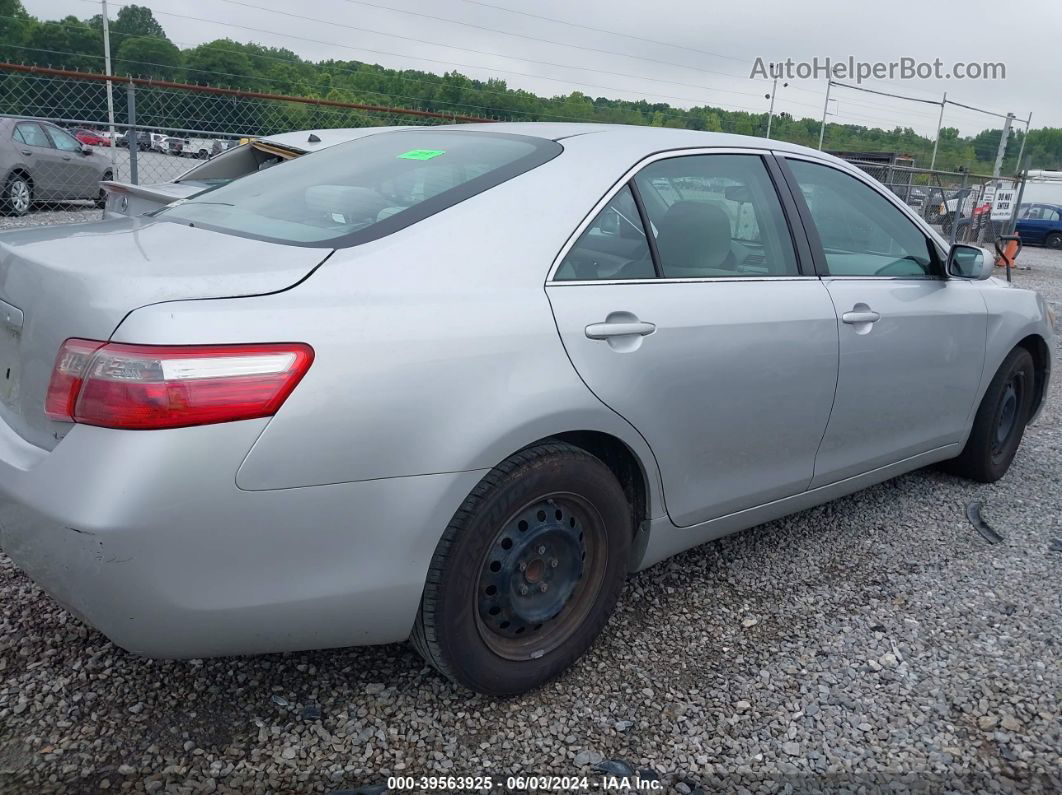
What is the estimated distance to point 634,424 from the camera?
239 cm

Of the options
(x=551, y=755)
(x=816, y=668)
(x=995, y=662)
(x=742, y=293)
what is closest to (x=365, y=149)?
(x=742, y=293)

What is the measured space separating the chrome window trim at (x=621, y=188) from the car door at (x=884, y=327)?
0.20 metres

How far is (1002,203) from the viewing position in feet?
57.9

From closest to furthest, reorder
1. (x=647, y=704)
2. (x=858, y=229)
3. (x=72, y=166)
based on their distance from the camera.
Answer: (x=647, y=704), (x=858, y=229), (x=72, y=166)

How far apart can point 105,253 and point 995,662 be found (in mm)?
2857

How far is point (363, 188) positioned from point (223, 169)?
476 cm

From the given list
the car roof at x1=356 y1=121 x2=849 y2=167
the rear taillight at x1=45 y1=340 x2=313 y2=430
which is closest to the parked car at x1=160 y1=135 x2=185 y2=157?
the car roof at x1=356 y1=121 x2=849 y2=167

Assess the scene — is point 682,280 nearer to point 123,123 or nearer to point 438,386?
point 438,386

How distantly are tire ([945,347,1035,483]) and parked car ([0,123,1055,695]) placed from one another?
3.58 ft

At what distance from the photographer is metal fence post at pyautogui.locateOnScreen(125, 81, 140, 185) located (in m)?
8.78

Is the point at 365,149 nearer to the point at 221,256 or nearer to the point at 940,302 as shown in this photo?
the point at 221,256

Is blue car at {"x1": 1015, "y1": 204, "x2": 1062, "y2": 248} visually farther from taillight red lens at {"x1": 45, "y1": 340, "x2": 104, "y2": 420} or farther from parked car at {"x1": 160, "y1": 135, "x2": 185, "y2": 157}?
taillight red lens at {"x1": 45, "y1": 340, "x2": 104, "y2": 420}

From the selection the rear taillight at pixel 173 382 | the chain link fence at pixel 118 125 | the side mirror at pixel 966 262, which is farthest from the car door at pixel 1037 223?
the rear taillight at pixel 173 382

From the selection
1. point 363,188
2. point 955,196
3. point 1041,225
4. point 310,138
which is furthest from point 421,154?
point 1041,225
